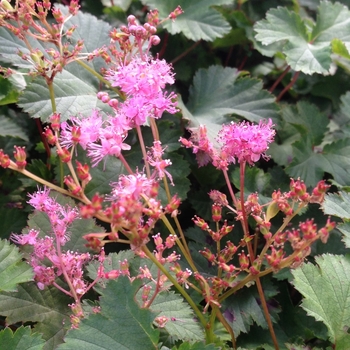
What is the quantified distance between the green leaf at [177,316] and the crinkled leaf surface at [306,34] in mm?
1080

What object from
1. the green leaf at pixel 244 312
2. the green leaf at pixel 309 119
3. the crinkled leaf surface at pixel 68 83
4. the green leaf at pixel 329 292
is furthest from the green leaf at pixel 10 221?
the green leaf at pixel 309 119

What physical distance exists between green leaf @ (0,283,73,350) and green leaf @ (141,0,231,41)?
1.16 m

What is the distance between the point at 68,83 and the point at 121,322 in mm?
958

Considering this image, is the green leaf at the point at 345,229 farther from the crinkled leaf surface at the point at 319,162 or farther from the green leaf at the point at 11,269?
the green leaf at the point at 11,269

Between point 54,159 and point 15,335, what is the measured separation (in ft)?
2.33

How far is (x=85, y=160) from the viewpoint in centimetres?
154

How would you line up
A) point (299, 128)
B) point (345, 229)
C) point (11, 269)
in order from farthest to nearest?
point (299, 128) → point (345, 229) → point (11, 269)

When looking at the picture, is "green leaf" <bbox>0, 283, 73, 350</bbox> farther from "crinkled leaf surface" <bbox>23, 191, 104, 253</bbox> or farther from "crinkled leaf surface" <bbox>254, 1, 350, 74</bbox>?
"crinkled leaf surface" <bbox>254, 1, 350, 74</bbox>

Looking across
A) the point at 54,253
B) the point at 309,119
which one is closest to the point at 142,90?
the point at 54,253

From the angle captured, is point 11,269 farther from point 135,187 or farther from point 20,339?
point 135,187

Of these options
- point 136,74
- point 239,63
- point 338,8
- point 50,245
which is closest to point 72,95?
point 136,74

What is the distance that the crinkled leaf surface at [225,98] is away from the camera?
5.70ft

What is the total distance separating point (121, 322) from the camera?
3.13ft

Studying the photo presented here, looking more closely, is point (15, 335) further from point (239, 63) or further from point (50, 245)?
point (239, 63)
